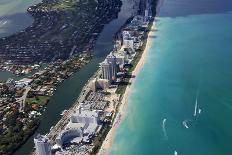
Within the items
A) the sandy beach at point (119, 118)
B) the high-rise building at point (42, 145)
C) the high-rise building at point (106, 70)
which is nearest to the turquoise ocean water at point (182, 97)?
the sandy beach at point (119, 118)

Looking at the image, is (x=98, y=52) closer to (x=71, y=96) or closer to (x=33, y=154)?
(x=71, y=96)

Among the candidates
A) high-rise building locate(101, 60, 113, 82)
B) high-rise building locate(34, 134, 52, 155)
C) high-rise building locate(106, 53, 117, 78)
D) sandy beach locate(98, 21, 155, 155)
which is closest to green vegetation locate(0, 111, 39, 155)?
high-rise building locate(34, 134, 52, 155)

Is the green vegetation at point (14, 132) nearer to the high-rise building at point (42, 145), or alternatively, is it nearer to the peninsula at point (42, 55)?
the peninsula at point (42, 55)

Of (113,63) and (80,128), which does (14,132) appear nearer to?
(80,128)

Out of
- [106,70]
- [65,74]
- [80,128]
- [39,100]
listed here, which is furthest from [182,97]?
[39,100]

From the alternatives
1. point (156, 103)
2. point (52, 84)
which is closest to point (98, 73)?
point (52, 84)

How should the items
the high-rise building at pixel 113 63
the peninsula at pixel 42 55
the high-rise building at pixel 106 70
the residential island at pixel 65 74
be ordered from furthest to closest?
the high-rise building at pixel 113 63 → the high-rise building at pixel 106 70 → the peninsula at pixel 42 55 → the residential island at pixel 65 74
